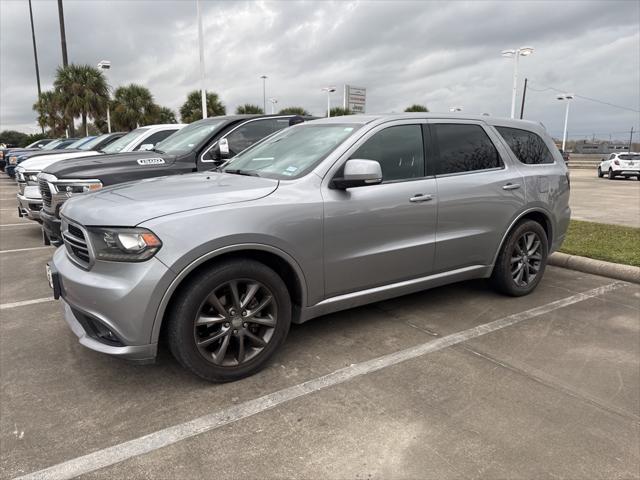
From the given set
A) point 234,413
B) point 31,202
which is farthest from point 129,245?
point 31,202

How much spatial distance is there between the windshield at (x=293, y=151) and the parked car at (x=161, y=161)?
4.43 feet

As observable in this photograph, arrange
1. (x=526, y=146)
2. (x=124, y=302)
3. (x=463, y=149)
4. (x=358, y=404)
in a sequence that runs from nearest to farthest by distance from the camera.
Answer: (x=124, y=302)
(x=358, y=404)
(x=463, y=149)
(x=526, y=146)

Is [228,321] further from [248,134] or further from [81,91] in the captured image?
[81,91]

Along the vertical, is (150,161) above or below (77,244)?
above

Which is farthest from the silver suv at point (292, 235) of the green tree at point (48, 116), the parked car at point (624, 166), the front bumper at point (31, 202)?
the green tree at point (48, 116)

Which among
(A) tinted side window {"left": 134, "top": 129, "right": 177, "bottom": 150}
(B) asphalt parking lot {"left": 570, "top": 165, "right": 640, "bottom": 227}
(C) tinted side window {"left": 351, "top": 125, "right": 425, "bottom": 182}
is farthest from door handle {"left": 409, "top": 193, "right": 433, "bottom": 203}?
(B) asphalt parking lot {"left": 570, "top": 165, "right": 640, "bottom": 227}

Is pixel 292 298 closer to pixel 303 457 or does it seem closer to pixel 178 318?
pixel 178 318

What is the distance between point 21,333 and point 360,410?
2.93 metres

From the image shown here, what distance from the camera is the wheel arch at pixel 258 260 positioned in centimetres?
274

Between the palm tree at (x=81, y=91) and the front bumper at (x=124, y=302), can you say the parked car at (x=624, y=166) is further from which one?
the palm tree at (x=81, y=91)

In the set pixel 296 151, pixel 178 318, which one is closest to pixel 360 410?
pixel 178 318

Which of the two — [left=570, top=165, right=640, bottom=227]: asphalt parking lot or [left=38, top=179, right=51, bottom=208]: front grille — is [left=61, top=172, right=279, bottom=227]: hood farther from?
[left=570, top=165, right=640, bottom=227]: asphalt parking lot

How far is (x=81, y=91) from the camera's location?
29.6 metres

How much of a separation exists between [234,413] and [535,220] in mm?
3596
